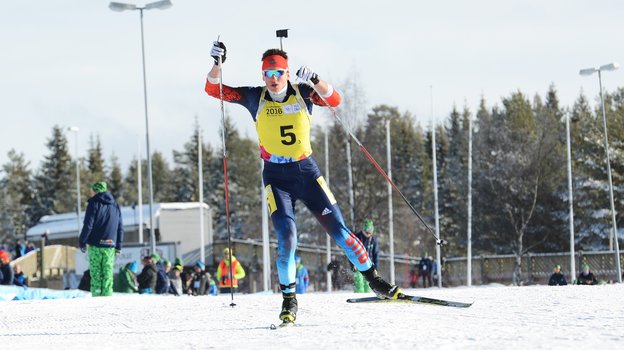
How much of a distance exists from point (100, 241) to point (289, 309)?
7.44m

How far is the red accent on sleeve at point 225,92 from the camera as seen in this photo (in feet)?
27.9

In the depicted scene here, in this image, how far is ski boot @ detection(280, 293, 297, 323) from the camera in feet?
25.2

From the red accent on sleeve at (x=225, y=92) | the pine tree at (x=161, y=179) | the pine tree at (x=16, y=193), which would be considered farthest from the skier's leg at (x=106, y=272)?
the pine tree at (x=161, y=179)

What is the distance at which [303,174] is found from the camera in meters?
8.22

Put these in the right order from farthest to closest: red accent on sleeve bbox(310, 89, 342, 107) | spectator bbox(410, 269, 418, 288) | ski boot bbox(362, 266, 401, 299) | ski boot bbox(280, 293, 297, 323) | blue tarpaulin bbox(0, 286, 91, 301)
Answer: spectator bbox(410, 269, 418, 288) < blue tarpaulin bbox(0, 286, 91, 301) < ski boot bbox(362, 266, 401, 299) < red accent on sleeve bbox(310, 89, 342, 107) < ski boot bbox(280, 293, 297, 323)

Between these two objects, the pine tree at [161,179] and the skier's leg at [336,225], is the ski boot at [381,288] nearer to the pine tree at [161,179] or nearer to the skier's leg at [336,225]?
the skier's leg at [336,225]

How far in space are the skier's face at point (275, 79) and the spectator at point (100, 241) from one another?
276 inches

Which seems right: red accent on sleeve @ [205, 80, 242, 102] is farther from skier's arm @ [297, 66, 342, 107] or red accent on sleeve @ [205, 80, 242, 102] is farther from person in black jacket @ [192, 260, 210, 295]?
person in black jacket @ [192, 260, 210, 295]

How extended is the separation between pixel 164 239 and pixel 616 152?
25287mm

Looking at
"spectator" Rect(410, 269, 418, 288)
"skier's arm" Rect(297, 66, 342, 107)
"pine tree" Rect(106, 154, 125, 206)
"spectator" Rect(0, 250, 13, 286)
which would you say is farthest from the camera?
"pine tree" Rect(106, 154, 125, 206)

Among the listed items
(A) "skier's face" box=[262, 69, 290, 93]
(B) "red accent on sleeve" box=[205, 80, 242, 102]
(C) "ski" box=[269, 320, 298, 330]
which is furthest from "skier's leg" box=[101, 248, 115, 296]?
(C) "ski" box=[269, 320, 298, 330]

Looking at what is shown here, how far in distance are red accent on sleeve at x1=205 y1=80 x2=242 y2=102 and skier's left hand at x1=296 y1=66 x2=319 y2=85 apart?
1.98ft

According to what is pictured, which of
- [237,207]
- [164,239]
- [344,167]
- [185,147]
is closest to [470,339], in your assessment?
[344,167]

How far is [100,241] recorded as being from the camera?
14.6m
